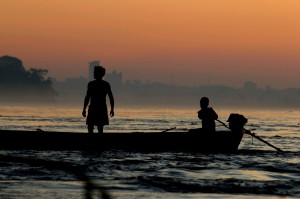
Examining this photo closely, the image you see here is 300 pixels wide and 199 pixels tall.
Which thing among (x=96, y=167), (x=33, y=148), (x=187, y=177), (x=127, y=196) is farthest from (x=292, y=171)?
(x=33, y=148)

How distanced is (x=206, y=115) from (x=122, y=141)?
263cm

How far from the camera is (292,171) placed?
16375 mm

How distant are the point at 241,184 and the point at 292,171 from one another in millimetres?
3486

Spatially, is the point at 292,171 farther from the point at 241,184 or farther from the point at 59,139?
the point at 59,139

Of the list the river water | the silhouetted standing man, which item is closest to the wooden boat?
the silhouetted standing man

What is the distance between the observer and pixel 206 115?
20.8 meters

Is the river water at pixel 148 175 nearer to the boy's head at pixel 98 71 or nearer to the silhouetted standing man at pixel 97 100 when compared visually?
the silhouetted standing man at pixel 97 100

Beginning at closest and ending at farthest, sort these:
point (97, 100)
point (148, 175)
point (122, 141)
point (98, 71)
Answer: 1. point (148, 175)
2. point (98, 71)
3. point (97, 100)
4. point (122, 141)

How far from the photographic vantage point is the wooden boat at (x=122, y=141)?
802 inches

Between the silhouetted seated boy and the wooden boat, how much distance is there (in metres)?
0.23

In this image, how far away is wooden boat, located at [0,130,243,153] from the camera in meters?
20.4

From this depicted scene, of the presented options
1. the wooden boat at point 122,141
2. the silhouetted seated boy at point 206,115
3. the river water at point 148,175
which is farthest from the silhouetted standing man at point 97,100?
the silhouetted seated boy at point 206,115

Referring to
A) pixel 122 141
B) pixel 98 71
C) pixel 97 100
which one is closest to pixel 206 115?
pixel 122 141

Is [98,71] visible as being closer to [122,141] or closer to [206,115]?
[122,141]
